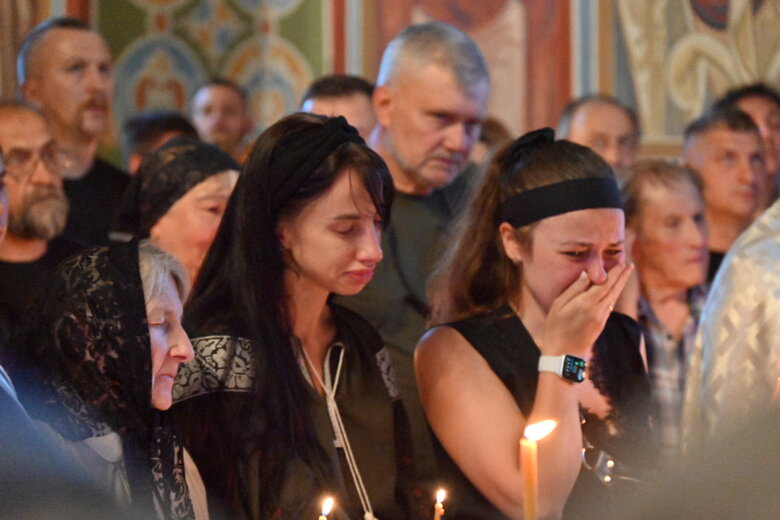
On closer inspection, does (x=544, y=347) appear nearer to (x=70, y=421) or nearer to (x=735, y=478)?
(x=70, y=421)

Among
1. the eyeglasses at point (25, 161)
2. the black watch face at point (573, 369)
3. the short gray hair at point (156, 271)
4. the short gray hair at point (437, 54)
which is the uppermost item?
the short gray hair at point (437, 54)

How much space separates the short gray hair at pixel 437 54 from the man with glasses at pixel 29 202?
3.92ft

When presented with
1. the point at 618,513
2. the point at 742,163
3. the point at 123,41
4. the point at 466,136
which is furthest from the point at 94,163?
the point at 618,513

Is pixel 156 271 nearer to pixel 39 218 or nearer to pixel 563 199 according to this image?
pixel 563 199

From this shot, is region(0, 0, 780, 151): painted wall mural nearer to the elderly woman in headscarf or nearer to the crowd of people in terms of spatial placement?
the crowd of people

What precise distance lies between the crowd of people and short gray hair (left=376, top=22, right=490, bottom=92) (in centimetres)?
1

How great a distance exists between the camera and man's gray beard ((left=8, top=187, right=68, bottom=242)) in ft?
12.3

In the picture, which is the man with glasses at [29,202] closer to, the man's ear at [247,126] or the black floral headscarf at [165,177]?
the black floral headscarf at [165,177]

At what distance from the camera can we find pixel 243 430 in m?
2.54

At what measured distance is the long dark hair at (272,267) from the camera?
2.56 m

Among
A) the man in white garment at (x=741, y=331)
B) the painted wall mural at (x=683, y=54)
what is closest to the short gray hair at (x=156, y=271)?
the man in white garment at (x=741, y=331)

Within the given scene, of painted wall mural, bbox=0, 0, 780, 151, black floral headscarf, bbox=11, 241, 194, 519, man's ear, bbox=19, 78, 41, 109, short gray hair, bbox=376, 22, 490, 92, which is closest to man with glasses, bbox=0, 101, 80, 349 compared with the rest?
man's ear, bbox=19, 78, 41, 109

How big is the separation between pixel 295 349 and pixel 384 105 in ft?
5.19

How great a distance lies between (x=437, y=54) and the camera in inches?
158
